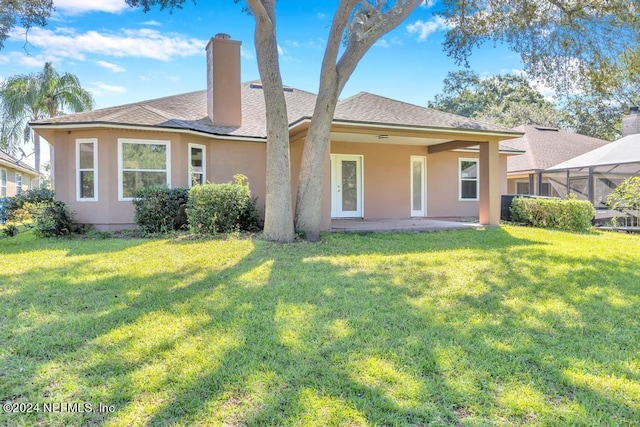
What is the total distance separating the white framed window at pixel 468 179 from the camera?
1503 centimetres

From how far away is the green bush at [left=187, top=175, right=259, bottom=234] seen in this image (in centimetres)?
891

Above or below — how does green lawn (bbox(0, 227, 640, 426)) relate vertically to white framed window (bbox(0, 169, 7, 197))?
below

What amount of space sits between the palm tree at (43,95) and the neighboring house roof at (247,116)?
11.3 metres

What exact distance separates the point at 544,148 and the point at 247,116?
1532 cm

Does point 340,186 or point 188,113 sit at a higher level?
point 188,113

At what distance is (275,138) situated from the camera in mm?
8156

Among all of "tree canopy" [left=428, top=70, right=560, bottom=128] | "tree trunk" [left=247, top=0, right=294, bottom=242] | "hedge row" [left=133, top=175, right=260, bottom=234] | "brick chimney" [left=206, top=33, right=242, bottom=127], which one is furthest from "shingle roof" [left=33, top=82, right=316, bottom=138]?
"tree canopy" [left=428, top=70, right=560, bottom=128]

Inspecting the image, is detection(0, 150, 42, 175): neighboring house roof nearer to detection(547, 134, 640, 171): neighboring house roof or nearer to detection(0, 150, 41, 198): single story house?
detection(0, 150, 41, 198): single story house

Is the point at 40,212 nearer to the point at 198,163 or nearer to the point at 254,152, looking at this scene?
the point at 198,163

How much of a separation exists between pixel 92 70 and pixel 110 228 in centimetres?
1443

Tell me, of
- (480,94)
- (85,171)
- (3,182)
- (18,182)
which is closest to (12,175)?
(18,182)

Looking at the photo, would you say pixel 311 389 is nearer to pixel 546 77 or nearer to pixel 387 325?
pixel 387 325

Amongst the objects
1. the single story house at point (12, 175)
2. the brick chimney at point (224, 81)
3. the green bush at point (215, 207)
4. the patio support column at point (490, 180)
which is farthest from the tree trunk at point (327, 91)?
the single story house at point (12, 175)

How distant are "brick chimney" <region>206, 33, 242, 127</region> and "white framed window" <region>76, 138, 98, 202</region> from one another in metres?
3.72
